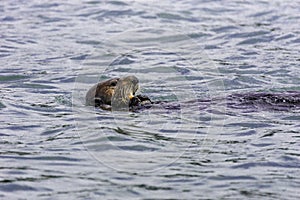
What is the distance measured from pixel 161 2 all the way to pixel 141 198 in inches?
366

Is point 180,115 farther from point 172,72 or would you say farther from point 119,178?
point 172,72

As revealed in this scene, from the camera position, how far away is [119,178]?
5.54m

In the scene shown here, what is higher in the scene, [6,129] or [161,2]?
[161,2]

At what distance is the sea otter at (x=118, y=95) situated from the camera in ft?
24.4

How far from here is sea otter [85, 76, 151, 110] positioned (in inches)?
293

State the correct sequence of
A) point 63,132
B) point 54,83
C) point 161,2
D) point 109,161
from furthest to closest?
point 161,2, point 54,83, point 63,132, point 109,161

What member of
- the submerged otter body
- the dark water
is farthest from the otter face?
the dark water

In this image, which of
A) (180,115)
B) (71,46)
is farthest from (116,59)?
(180,115)

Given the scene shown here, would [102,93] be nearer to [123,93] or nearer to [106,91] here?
[106,91]

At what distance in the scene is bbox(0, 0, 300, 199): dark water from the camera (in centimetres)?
550

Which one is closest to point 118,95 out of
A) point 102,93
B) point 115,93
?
point 115,93

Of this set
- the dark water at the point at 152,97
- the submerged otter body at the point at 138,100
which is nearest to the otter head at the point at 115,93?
the submerged otter body at the point at 138,100

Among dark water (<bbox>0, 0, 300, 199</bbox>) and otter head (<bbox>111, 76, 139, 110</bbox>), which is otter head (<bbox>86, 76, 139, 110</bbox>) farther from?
dark water (<bbox>0, 0, 300, 199</bbox>)

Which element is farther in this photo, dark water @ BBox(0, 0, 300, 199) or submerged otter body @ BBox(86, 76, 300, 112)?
submerged otter body @ BBox(86, 76, 300, 112)
